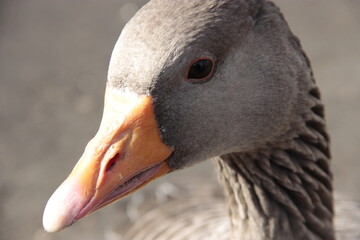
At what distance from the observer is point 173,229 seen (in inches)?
136

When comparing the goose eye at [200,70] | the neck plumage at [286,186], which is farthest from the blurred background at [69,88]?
the goose eye at [200,70]

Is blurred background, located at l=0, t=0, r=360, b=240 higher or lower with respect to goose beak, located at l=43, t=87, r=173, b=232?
higher

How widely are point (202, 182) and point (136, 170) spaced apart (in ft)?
8.36

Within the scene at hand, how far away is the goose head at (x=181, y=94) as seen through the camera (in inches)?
82.8

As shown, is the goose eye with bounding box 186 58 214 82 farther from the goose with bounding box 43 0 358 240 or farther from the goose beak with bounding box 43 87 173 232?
the goose beak with bounding box 43 87 173 232

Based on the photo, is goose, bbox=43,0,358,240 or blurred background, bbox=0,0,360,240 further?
blurred background, bbox=0,0,360,240

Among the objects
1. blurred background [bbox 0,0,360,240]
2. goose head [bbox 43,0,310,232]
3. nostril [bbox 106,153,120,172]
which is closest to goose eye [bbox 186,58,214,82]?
goose head [bbox 43,0,310,232]

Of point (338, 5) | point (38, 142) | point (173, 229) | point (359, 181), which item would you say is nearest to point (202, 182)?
point (173, 229)

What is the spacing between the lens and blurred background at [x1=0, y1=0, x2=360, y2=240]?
5293 millimetres

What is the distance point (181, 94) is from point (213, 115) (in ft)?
Answer: 0.62

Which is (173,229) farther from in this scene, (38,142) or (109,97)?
(38,142)

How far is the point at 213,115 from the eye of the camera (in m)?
2.31

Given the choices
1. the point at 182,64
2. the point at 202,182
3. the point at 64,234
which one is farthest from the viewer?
the point at 64,234

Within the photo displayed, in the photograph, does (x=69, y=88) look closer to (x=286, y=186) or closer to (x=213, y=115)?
(x=286, y=186)
